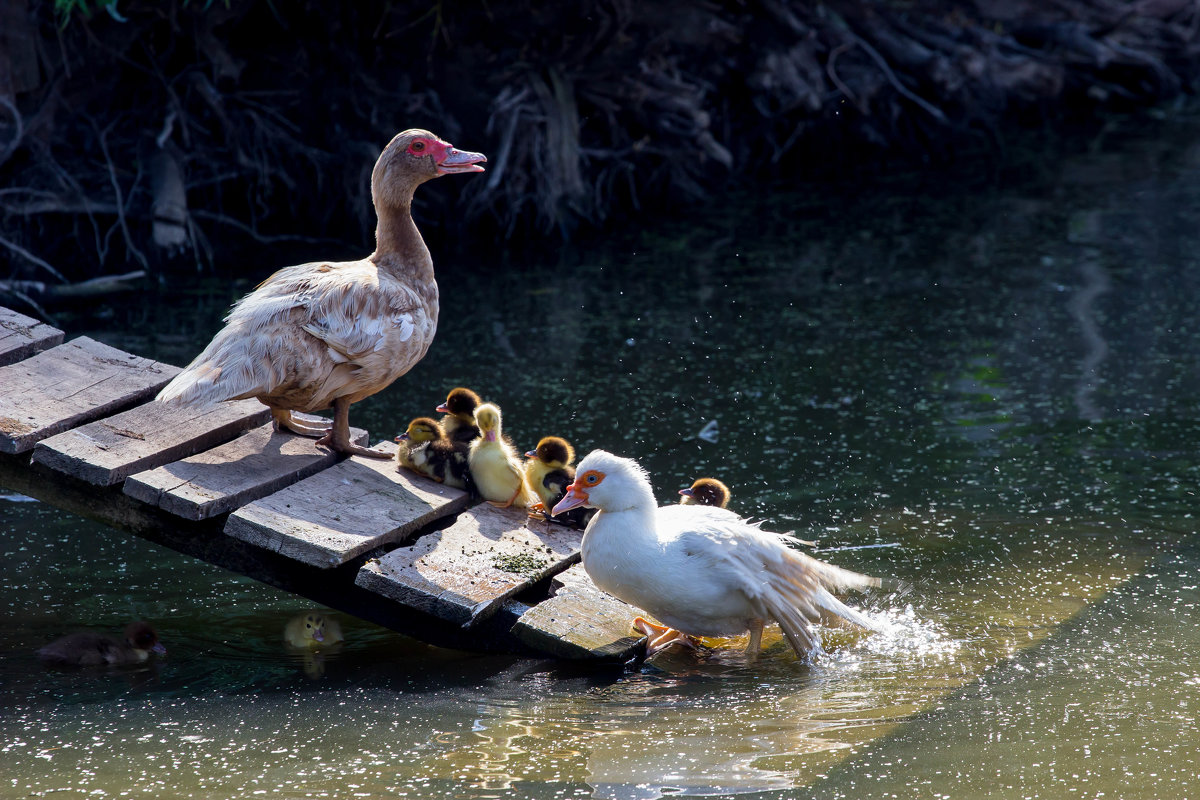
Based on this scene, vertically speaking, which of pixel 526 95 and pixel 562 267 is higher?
pixel 526 95

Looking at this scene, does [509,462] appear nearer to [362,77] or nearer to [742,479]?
[742,479]

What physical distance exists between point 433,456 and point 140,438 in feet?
3.85

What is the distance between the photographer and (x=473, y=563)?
16.0 ft

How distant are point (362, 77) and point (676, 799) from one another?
29.8ft

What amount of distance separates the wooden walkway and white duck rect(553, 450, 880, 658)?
0.24m

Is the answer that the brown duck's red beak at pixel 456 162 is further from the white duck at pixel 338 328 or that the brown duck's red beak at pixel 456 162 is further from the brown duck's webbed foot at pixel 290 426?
the brown duck's webbed foot at pixel 290 426

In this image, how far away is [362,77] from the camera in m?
11.4

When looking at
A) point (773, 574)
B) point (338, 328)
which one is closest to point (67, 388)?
point (338, 328)

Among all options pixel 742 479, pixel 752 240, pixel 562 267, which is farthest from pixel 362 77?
pixel 742 479

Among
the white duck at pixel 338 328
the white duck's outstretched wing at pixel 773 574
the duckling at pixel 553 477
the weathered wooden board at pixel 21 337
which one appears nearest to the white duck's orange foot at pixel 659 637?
the white duck's outstretched wing at pixel 773 574

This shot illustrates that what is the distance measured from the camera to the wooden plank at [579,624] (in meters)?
4.54

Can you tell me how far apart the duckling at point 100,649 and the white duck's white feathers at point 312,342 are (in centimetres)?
90

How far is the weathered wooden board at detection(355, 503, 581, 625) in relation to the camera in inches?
181

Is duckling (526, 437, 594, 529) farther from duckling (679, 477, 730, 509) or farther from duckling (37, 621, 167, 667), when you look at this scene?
duckling (37, 621, 167, 667)
